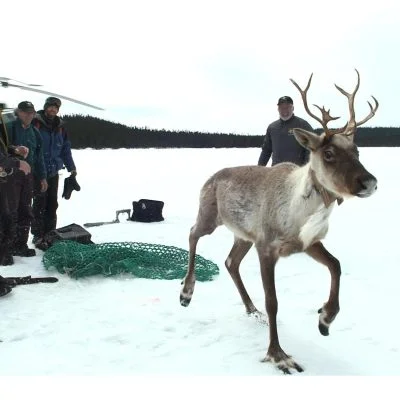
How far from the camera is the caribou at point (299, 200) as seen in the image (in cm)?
351

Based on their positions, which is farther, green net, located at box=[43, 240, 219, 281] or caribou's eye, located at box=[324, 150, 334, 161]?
green net, located at box=[43, 240, 219, 281]

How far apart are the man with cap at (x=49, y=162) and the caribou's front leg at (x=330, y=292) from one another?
484cm

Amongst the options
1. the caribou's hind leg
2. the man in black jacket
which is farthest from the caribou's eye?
the man in black jacket

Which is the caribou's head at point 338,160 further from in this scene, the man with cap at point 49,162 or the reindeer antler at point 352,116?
the man with cap at point 49,162

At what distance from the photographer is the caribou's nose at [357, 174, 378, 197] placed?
127 inches

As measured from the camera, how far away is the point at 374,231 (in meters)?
9.48

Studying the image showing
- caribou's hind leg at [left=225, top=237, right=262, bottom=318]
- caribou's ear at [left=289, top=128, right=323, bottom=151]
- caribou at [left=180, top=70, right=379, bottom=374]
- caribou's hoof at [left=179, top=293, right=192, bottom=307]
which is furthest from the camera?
caribou's hind leg at [left=225, top=237, right=262, bottom=318]

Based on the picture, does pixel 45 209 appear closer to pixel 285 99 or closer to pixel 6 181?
pixel 6 181

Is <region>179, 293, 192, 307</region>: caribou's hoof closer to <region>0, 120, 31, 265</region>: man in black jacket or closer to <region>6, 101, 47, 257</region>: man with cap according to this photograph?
<region>0, 120, 31, 265</region>: man in black jacket

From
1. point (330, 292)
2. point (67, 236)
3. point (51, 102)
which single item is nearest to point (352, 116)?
point (330, 292)

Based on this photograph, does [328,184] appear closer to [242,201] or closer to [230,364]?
[242,201]

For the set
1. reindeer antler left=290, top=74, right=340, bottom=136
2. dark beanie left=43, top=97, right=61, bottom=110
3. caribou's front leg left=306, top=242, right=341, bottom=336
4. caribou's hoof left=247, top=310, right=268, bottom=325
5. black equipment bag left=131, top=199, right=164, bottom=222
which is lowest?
black equipment bag left=131, top=199, right=164, bottom=222

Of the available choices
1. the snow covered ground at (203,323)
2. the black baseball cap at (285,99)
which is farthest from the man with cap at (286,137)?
the snow covered ground at (203,323)

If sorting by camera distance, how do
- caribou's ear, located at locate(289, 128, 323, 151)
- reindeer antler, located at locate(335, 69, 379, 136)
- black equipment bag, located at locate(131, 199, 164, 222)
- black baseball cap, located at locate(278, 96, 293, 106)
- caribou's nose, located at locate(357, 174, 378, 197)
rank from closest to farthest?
caribou's nose, located at locate(357, 174, 378, 197), caribou's ear, located at locate(289, 128, 323, 151), reindeer antler, located at locate(335, 69, 379, 136), black baseball cap, located at locate(278, 96, 293, 106), black equipment bag, located at locate(131, 199, 164, 222)
